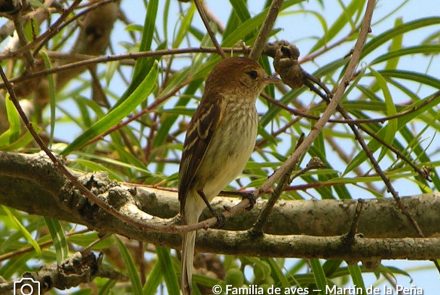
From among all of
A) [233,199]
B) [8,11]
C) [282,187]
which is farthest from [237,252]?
[8,11]

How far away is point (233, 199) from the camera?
395cm

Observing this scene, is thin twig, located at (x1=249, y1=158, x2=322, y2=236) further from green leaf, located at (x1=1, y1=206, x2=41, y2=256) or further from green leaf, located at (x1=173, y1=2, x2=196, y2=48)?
green leaf, located at (x1=173, y1=2, x2=196, y2=48)

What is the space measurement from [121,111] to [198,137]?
395 mm

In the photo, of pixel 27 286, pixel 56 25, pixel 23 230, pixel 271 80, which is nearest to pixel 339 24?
pixel 271 80

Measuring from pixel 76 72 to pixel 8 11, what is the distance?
207cm

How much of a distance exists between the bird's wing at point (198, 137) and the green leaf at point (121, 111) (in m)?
0.34

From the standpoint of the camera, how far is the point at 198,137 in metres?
3.99

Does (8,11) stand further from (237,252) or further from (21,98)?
(21,98)

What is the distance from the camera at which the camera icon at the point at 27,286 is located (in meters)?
3.45

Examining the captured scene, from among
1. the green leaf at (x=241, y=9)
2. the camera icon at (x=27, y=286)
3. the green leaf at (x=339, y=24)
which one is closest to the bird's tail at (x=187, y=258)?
the camera icon at (x=27, y=286)

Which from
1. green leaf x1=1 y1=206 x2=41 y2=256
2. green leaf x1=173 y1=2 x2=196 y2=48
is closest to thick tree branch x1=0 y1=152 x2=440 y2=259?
green leaf x1=1 y1=206 x2=41 y2=256

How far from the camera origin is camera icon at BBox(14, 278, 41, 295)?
3.45 meters

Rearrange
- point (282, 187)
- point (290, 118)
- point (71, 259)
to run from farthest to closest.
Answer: point (290, 118) < point (71, 259) < point (282, 187)

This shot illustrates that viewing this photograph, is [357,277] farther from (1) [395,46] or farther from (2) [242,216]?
(1) [395,46]
